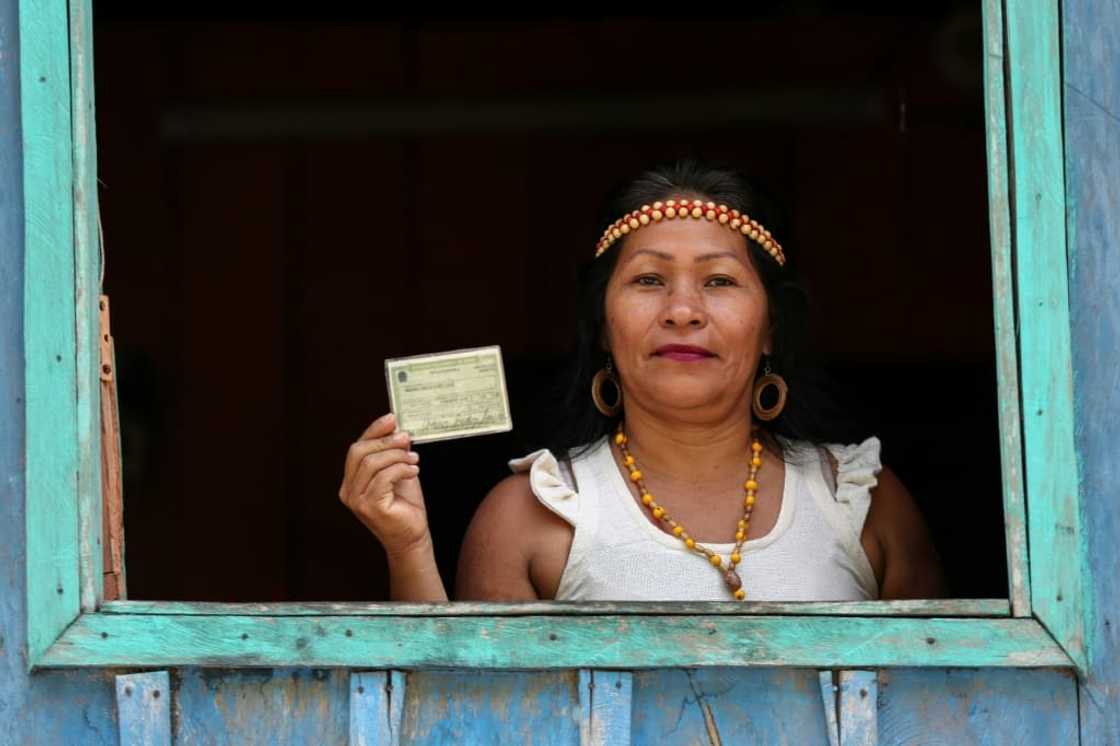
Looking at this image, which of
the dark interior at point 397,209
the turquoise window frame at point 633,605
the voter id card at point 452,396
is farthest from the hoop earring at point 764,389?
the dark interior at point 397,209

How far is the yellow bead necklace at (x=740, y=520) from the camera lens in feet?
11.0

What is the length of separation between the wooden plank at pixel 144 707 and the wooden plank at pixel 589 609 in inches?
4.0

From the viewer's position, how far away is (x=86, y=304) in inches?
113

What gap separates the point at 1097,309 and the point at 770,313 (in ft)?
2.76

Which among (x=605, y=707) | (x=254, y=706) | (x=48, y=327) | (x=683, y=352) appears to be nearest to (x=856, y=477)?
(x=683, y=352)

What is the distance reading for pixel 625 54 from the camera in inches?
252

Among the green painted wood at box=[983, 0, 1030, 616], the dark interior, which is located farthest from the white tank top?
the dark interior

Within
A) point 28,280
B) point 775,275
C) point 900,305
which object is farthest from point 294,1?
point 28,280

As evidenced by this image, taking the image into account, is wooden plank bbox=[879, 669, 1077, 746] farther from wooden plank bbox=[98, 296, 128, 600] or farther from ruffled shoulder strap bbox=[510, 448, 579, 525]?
wooden plank bbox=[98, 296, 128, 600]

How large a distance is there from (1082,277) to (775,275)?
0.82 m

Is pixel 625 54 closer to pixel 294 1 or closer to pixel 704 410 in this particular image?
pixel 294 1

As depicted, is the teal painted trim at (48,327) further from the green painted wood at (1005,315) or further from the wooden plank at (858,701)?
the green painted wood at (1005,315)

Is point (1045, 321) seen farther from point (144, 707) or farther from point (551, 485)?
point (144, 707)

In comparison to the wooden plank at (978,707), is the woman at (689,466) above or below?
above
